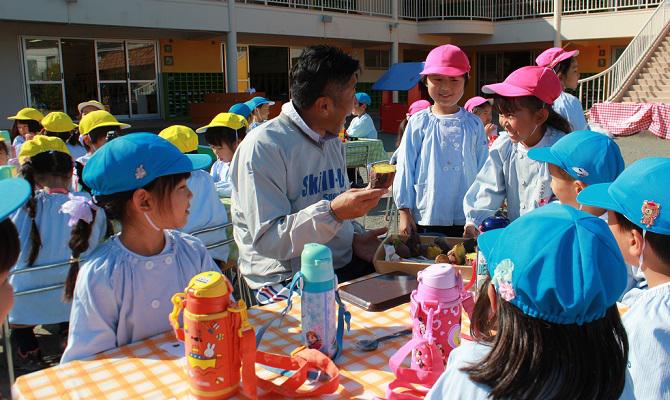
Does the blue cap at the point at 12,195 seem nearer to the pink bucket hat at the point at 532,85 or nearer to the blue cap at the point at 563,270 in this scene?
the blue cap at the point at 563,270

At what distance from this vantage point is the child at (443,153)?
3.77 metres

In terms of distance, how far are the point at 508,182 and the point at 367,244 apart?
1.01 metres

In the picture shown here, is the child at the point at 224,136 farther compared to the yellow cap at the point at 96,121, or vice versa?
the yellow cap at the point at 96,121

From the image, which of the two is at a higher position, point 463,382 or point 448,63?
point 448,63

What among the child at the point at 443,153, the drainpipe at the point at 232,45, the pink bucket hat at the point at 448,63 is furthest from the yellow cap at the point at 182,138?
the drainpipe at the point at 232,45

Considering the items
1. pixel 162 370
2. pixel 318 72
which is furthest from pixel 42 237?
pixel 162 370

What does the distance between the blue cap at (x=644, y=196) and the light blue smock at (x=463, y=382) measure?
2.12 ft

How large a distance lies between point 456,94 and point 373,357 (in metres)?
2.41

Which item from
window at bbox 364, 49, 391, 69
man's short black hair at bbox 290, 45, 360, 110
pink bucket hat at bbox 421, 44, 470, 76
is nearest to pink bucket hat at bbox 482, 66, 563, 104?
pink bucket hat at bbox 421, 44, 470, 76

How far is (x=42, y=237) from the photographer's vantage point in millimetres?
3762

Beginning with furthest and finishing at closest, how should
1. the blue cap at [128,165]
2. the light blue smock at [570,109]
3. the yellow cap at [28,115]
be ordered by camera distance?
the yellow cap at [28,115] < the light blue smock at [570,109] < the blue cap at [128,165]

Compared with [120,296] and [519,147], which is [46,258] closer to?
[120,296]

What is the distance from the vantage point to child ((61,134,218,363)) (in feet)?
6.80

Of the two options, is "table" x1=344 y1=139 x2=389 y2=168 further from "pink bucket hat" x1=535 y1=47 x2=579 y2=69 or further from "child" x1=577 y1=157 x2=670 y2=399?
"child" x1=577 y1=157 x2=670 y2=399
